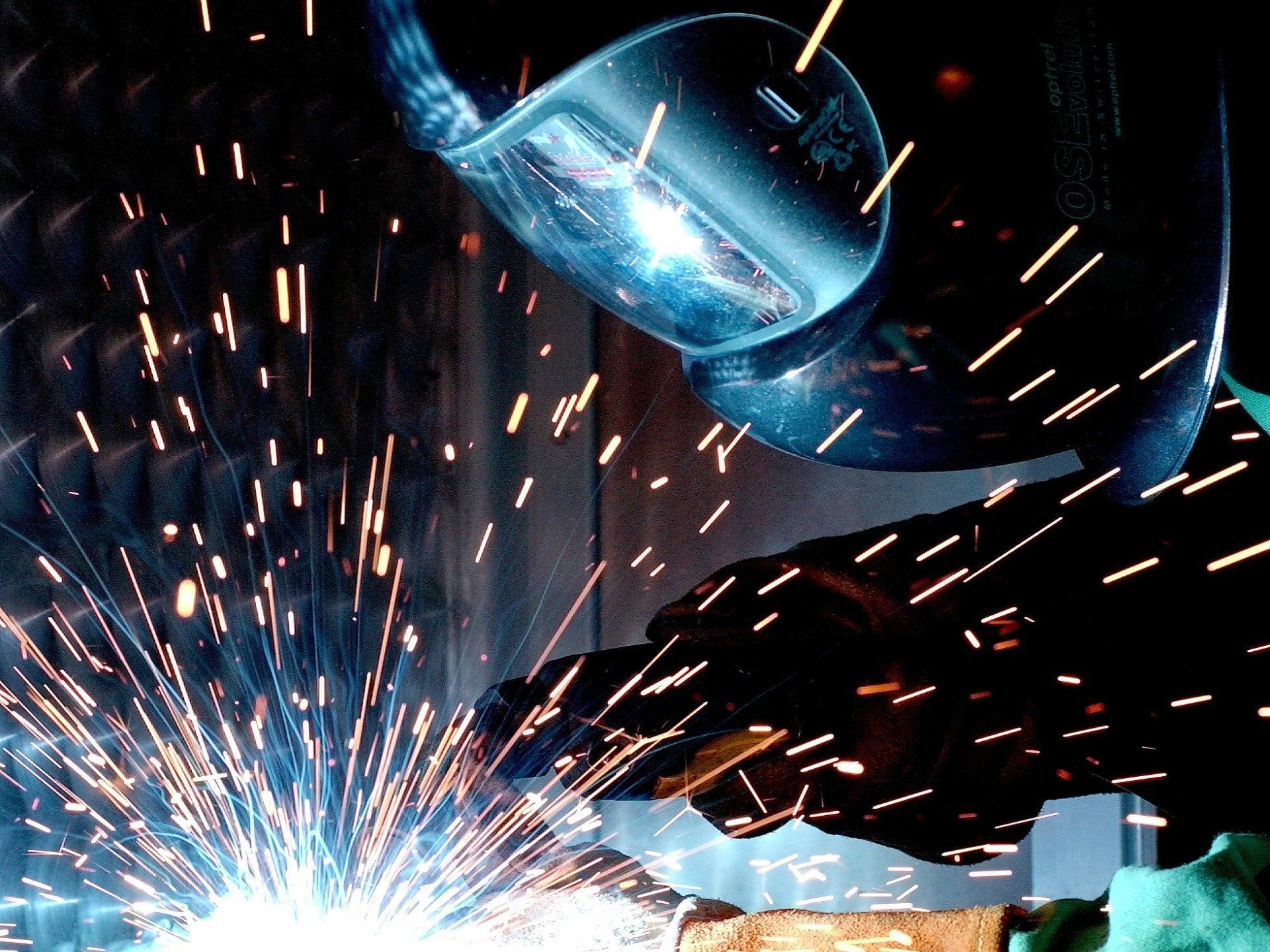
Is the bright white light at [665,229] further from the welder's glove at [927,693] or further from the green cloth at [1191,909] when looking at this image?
the green cloth at [1191,909]

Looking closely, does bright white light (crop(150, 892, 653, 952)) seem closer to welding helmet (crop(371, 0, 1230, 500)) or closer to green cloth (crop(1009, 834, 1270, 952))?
green cloth (crop(1009, 834, 1270, 952))

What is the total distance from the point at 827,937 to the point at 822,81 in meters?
0.62

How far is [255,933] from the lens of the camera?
1.11 metres

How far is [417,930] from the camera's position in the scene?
1159 millimetres

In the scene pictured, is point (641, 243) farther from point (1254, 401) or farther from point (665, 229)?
point (1254, 401)

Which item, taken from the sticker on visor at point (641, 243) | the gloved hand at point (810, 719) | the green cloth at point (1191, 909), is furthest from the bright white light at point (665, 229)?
the green cloth at point (1191, 909)

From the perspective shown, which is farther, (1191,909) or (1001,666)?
(1001,666)

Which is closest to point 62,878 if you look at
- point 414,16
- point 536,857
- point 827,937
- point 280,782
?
point 280,782

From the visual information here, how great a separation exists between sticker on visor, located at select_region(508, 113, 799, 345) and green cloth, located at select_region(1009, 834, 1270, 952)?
0.52m

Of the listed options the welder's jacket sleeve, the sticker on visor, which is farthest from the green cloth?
the sticker on visor

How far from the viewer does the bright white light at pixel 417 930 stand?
96 cm

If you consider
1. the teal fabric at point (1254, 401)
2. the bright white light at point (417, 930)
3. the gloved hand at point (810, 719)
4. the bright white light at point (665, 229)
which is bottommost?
the bright white light at point (417, 930)

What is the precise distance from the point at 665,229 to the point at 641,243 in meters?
0.04

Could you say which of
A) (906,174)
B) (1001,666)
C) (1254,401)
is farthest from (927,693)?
(906,174)
